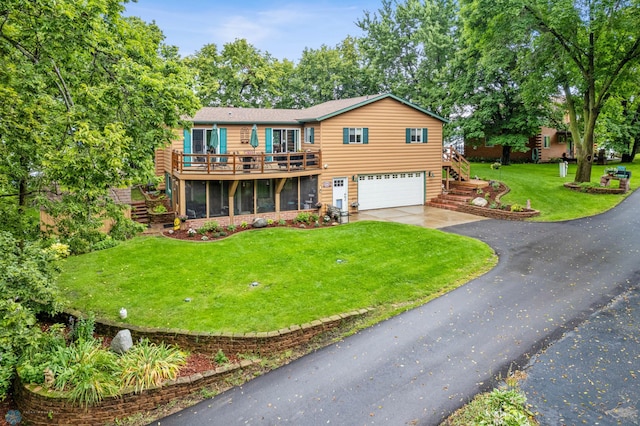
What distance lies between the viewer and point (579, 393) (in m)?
6.87

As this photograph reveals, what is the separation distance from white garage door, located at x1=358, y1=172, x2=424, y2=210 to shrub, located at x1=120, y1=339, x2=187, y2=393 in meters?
15.4

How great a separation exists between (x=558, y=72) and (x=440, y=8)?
1265cm

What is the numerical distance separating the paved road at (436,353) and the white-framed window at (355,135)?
1089cm

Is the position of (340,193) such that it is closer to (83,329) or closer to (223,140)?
(223,140)

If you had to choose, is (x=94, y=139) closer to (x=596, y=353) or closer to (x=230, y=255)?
(x=230, y=255)

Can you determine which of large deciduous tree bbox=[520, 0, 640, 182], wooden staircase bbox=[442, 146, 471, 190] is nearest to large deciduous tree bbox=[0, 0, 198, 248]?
large deciduous tree bbox=[520, 0, 640, 182]

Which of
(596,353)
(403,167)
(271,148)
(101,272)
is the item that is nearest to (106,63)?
(101,272)

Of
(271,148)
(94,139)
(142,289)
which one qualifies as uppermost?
(271,148)

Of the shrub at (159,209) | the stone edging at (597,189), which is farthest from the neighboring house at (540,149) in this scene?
the shrub at (159,209)

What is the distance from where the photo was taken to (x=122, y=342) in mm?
8492

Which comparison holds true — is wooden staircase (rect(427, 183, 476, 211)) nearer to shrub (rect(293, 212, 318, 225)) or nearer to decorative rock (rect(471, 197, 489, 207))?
decorative rock (rect(471, 197, 489, 207))

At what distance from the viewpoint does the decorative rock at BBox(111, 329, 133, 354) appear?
8445 millimetres

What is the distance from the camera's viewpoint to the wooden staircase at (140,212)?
63.1ft

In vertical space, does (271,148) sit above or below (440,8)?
below
